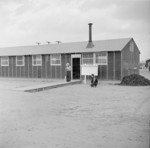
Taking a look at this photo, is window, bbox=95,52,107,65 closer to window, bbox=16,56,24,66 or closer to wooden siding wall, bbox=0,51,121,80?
wooden siding wall, bbox=0,51,121,80

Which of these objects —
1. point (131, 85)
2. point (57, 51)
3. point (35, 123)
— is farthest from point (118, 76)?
point (35, 123)

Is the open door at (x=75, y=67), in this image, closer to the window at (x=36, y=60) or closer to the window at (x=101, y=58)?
the window at (x=101, y=58)

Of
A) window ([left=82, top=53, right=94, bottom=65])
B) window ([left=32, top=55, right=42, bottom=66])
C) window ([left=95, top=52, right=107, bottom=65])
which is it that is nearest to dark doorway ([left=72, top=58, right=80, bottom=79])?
window ([left=82, top=53, right=94, bottom=65])

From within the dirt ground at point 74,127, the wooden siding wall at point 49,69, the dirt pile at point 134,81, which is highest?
the wooden siding wall at point 49,69

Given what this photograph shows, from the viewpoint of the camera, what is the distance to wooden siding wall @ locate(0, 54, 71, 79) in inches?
841

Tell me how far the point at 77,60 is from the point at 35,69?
5.25 metres

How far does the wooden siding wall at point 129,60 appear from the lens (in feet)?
62.4

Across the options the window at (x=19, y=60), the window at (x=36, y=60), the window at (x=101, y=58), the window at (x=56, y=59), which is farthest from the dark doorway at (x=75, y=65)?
the window at (x=19, y=60)

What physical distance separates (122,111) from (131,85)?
10223mm

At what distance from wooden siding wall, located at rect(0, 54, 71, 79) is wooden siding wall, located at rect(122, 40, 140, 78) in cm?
560

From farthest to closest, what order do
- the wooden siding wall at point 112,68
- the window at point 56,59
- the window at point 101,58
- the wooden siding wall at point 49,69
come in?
1. the window at point 56,59
2. the window at point 101,58
3. the wooden siding wall at point 49,69
4. the wooden siding wall at point 112,68

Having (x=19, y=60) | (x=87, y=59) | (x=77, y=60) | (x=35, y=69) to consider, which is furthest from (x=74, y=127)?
(x=19, y=60)

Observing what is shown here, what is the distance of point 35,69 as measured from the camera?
23.0 meters

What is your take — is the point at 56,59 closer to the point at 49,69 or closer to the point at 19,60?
the point at 49,69
